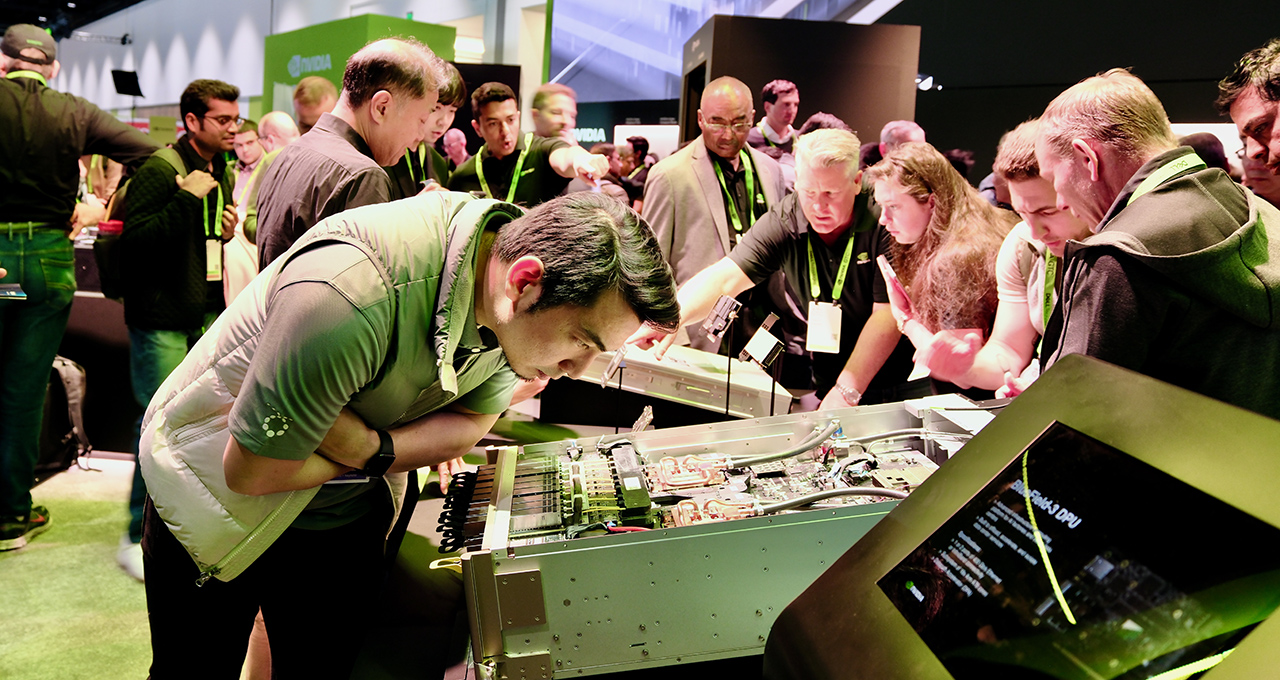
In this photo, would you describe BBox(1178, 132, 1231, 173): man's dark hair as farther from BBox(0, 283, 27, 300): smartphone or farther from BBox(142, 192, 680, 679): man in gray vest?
BBox(0, 283, 27, 300): smartphone

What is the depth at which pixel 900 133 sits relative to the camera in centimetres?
386

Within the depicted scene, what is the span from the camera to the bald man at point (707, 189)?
367 centimetres

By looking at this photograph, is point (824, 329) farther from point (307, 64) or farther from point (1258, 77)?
point (307, 64)

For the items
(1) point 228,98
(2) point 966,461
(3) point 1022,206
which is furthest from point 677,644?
(1) point 228,98

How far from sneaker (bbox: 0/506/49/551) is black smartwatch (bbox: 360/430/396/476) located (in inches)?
107

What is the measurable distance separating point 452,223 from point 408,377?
0.78 ft

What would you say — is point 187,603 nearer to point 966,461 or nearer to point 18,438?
point 966,461

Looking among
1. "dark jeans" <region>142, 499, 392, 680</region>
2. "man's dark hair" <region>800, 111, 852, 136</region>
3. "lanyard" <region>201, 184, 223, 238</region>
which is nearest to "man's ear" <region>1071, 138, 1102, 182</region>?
"dark jeans" <region>142, 499, 392, 680</region>

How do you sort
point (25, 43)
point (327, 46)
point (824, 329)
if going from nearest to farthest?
point (824, 329)
point (25, 43)
point (327, 46)

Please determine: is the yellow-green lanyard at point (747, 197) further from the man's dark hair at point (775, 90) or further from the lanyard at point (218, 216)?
the lanyard at point (218, 216)

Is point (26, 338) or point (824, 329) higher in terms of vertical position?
point (824, 329)

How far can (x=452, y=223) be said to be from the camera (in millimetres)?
1209

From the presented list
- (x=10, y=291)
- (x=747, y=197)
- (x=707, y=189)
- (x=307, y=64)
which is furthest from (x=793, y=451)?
(x=307, y=64)

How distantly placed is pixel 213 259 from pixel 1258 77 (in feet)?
11.2
